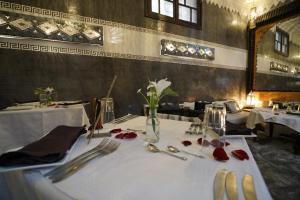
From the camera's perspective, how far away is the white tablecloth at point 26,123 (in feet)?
6.71

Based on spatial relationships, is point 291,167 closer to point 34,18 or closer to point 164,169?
point 164,169

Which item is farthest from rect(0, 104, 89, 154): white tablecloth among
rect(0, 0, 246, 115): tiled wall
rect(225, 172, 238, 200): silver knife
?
rect(225, 172, 238, 200): silver knife

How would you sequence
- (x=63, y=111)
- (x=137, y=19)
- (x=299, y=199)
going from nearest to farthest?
(x=299, y=199)
(x=63, y=111)
(x=137, y=19)

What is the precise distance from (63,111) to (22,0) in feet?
5.81

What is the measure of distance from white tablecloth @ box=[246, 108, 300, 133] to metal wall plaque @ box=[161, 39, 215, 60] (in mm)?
1834

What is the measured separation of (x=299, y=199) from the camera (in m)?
1.97

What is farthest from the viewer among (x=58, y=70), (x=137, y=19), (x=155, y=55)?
(x=155, y=55)

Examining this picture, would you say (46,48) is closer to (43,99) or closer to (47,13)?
(47,13)

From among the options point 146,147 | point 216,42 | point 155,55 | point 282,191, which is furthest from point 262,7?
point 146,147

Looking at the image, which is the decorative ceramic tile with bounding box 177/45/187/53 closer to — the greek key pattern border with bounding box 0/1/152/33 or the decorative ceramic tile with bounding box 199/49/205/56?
the decorative ceramic tile with bounding box 199/49/205/56

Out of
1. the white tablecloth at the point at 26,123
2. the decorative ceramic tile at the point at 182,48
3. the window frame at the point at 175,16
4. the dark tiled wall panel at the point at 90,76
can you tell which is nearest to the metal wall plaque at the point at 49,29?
the dark tiled wall panel at the point at 90,76

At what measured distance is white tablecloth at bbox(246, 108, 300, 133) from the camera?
316 centimetres

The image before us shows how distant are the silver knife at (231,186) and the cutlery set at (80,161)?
52 cm

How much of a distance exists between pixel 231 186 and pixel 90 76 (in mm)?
3120
